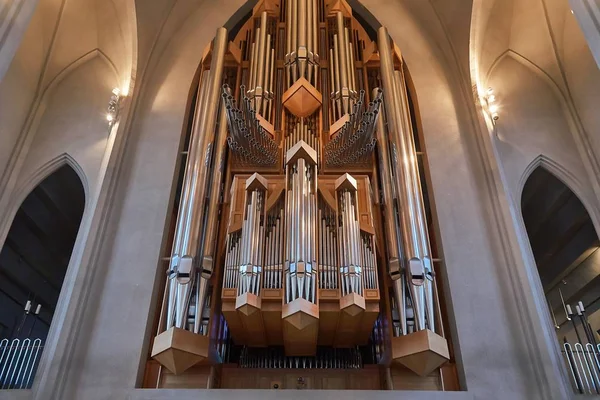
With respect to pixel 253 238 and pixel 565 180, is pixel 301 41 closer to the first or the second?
pixel 253 238

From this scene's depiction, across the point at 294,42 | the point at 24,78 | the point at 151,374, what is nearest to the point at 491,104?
the point at 294,42

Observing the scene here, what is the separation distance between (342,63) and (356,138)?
6.83 feet

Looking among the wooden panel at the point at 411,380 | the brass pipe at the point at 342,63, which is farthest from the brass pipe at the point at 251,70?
the wooden panel at the point at 411,380

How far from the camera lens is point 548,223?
10.8m

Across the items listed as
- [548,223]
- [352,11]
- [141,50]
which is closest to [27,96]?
[141,50]

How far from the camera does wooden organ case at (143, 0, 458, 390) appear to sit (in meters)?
6.14

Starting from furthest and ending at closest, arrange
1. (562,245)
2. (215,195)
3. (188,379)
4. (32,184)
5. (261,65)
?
(562,245), (261,65), (32,184), (215,195), (188,379)

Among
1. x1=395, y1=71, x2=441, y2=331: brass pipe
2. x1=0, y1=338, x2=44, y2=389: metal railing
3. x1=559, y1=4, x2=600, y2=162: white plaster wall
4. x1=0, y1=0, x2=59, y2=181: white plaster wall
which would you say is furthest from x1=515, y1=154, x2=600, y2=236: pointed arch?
x1=0, y1=0, x2=59, y2=181: white plaster wall

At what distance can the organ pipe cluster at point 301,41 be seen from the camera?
9078 mm

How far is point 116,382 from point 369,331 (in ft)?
10.4

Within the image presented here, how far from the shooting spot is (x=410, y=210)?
270 inches

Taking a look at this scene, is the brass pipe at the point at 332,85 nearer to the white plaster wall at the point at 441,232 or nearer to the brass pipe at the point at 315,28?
the brass pipe at the point at 315,28

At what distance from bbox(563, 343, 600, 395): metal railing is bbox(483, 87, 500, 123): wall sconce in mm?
3754

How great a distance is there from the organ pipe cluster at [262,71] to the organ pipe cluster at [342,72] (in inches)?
43.3
